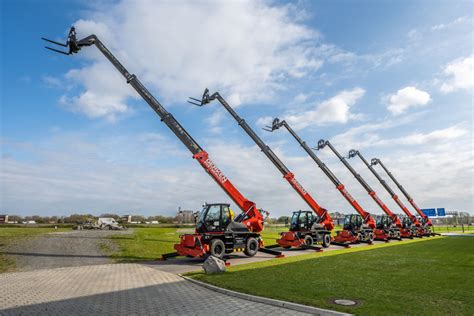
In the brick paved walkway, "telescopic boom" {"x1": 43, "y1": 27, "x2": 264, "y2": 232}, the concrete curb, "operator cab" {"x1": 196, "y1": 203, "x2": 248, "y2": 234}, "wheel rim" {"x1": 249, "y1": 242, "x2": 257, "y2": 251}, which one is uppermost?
"telescopic boom" {"x1": 43, "y1": 27, "x2": 264, "y2": 232}

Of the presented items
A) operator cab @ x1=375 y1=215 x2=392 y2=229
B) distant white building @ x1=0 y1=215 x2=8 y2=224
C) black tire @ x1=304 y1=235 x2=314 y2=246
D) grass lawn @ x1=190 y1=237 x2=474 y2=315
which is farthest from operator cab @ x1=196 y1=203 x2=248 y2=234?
distant white building @ x1=0 y1=215 x2=8 y2=224

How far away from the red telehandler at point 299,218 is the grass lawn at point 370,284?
7.86m

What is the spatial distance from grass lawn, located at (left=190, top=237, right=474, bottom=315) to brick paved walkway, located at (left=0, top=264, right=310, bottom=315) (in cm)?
88

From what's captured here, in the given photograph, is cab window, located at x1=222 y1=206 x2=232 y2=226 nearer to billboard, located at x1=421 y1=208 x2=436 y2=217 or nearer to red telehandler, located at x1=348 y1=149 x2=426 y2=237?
red telehandler, located at x1=348 y1=149 x2=426 y2=237

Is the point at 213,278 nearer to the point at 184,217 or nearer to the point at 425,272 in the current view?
the point at 425,272

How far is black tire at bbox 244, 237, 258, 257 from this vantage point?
1689 cm

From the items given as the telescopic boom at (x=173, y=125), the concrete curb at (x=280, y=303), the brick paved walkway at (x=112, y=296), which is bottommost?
the brick paved walkway at (x=112, y=296)

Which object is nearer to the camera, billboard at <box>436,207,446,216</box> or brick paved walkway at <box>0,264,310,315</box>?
brick paved walkway at <box>0,264,310,315</box>

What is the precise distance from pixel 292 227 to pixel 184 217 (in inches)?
1878

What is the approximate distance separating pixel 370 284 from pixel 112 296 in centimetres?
721

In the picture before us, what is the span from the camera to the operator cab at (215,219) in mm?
15922

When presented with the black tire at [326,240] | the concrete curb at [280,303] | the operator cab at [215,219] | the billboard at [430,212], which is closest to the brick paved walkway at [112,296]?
the concrete curb at [280,303]

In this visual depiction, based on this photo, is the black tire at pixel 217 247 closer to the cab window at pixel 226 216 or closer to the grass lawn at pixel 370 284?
the cab window at pixel 226 216

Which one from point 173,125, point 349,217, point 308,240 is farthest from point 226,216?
point 349,217
